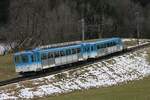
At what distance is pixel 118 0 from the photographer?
13438cm

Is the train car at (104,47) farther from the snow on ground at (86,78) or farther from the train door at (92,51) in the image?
the snow on ground at (86,78)

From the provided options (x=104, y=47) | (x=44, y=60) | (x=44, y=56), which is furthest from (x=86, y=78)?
(x=104, y=47)

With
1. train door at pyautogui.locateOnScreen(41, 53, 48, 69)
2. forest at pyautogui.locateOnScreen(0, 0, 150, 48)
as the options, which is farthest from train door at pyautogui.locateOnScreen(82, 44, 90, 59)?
forest at pyautogui.locateOnScreen(0, 0, 150, 48)

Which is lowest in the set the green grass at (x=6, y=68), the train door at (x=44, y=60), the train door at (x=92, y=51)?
the green grass at (x=6, y=68)

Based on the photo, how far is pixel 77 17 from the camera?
12719 cm

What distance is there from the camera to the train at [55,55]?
52812 millimetres

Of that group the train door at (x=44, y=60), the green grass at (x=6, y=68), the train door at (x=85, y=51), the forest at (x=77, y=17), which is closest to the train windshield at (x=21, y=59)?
the train door at (x=44, y=60)

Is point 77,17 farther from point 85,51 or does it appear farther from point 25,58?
point 25,58

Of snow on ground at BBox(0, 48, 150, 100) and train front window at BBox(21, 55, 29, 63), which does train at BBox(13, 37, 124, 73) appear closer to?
train front window at BBox(21, 55, 29, 63)

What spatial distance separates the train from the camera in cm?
5281

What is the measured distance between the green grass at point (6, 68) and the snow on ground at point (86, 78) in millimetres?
7687

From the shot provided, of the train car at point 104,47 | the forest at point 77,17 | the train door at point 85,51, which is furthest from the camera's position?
the forest at point 77,17

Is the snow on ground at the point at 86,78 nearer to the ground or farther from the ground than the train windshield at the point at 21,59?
nearer to the ground

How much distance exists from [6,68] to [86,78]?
14.0m
